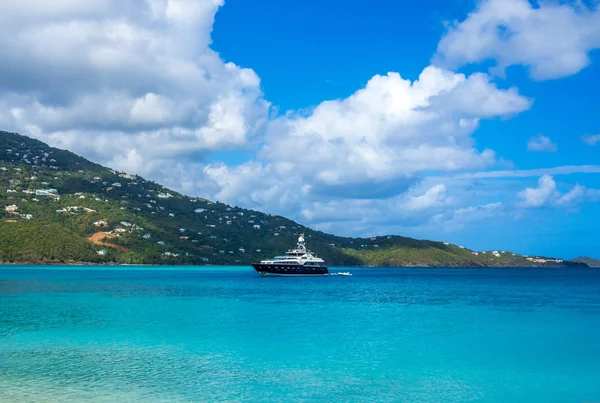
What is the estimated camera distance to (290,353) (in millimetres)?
30938

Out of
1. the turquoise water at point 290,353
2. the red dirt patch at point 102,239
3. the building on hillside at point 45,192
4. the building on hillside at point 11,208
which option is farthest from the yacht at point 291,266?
the building on hillside at point 45,192

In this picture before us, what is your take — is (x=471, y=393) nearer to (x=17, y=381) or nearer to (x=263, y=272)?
(x=17, y=381)

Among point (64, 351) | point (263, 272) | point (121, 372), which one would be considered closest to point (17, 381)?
point (121, 372)

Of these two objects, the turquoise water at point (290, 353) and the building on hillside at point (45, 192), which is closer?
the turquoise water at point (290, 353)

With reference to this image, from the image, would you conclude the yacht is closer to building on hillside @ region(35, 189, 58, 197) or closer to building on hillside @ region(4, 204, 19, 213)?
building on hillside @ region(4, 204, 19, 213)

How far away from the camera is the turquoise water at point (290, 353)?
22609 millimetres

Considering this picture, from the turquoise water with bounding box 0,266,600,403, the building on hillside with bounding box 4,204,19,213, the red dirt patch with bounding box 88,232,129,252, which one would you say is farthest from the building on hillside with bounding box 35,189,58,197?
the turquoise water with bounding box 0,266,600,403

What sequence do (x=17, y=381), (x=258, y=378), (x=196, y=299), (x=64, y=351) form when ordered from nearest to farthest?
(x=17, y=381), (x=258, y=378), (x=64, y=351), (x=196, y=299)

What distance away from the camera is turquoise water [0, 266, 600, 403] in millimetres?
22609

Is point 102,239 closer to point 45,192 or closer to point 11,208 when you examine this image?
point 11,208

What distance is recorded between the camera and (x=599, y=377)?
26594 millimetres

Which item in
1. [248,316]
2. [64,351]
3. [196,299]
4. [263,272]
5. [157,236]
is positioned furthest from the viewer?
[157,236]

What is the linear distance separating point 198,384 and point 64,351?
1074cm

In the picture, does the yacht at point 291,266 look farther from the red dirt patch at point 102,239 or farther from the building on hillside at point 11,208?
the building on hillside at point 11,208
